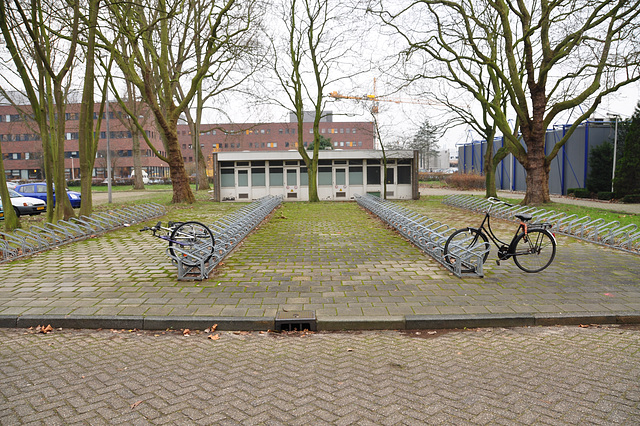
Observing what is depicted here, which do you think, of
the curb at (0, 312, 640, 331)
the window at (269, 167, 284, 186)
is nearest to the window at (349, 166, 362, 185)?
the window at (269, 167, 284, 186)

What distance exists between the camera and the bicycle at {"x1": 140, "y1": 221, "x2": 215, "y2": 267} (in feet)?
22.9

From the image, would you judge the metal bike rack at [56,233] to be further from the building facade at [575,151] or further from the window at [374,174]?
the building facade at [575,151]

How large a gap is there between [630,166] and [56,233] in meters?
24.6

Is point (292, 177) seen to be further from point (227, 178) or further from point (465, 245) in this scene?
point (465, 245)

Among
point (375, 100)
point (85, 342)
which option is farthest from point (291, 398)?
point (375, 100)

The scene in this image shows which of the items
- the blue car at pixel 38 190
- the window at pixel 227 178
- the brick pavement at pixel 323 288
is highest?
the window at pixel 227 178

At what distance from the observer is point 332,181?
85.8 feet

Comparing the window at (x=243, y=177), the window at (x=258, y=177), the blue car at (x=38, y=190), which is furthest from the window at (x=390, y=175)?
the blue car at (x=38, y=190)

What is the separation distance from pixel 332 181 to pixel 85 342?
2190cm

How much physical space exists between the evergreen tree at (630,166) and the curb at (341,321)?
20.9 m

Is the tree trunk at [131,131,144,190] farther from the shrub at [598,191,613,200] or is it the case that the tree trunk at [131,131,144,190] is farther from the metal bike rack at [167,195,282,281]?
the shrub at [598,191,613,200]

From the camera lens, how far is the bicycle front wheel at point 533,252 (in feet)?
23.6

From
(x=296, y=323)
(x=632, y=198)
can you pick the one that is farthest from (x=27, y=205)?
(x=632, y=198)

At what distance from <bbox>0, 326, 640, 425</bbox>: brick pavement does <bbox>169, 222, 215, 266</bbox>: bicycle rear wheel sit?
6.66 ft
